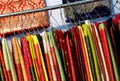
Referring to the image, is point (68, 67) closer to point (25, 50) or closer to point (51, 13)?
point (25, 50)

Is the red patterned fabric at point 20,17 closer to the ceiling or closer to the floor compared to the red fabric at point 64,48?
closer to the ceiling

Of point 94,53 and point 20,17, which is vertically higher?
point 20,17

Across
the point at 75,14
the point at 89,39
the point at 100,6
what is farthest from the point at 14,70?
the point at 100,6

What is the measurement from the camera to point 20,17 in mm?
1682

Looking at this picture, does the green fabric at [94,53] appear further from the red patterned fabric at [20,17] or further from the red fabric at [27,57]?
the red patterned fabric at [20,17]

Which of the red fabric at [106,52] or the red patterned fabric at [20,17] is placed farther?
the red patterned fabric at [20,17]

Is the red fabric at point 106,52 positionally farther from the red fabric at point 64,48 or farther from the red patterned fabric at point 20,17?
the red patterned fabric at point 20,17

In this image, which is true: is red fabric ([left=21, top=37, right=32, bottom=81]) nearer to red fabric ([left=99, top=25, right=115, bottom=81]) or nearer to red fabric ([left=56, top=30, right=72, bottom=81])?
red fabric ([left=56, top=30, right=72, bottom=81])

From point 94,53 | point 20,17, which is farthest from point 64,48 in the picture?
point 20,17

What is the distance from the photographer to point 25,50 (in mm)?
1069

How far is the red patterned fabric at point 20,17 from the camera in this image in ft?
5.44

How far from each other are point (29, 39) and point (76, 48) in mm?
189

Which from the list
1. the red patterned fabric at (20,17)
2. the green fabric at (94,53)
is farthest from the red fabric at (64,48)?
the red patterned fabric at (20,17)

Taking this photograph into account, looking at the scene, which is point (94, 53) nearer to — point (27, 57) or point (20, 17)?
point (27, 57)
